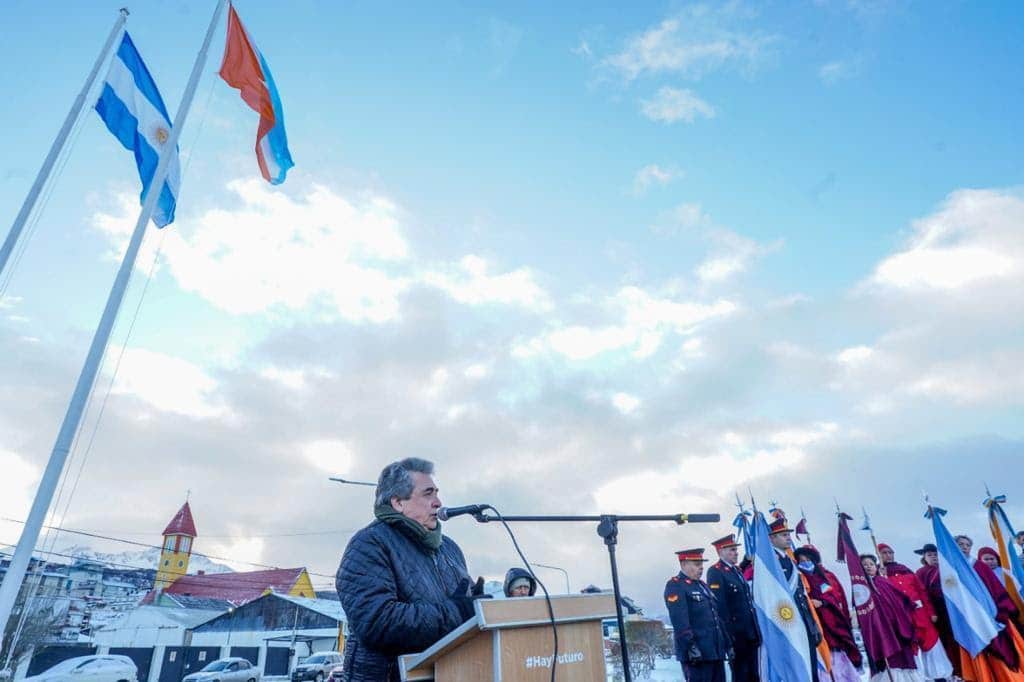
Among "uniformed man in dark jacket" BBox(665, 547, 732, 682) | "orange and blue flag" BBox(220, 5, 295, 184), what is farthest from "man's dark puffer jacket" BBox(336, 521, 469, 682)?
"orange and blue flag" BBox(220, 5, 295, 184)

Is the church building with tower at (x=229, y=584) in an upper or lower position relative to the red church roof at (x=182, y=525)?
lower

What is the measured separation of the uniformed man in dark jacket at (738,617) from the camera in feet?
26.1

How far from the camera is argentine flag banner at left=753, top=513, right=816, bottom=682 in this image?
722 cm

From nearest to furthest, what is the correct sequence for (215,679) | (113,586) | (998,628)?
1. (998,628)
2. (215,679)
3. (113,586)

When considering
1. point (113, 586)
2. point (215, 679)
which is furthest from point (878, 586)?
point (113, 586)

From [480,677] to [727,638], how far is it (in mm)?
6403

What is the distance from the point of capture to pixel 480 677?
2256 millimetres

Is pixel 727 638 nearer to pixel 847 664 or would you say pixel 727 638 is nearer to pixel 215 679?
pixel 847 664

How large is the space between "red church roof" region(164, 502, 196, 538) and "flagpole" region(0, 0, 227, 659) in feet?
264

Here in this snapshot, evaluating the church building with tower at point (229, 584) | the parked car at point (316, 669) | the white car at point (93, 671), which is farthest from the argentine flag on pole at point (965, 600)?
the church building with tower at point (229, 584)

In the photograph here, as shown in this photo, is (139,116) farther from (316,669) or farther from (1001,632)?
(316,669)

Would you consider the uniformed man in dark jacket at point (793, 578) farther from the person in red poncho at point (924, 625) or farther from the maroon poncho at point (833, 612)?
the person in red poncho at point (924, 625)

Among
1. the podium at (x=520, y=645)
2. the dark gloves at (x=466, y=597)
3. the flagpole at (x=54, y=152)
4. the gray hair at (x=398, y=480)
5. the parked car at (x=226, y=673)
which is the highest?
the flagpole at (x=54, y=152)

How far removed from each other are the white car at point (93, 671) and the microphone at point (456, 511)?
29.4m
